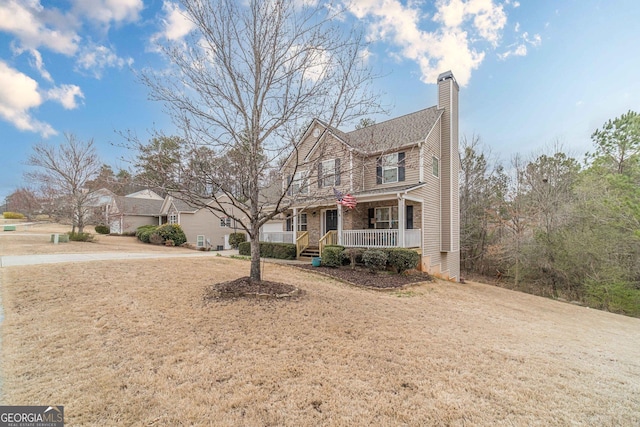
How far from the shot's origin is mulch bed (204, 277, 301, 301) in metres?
6.09

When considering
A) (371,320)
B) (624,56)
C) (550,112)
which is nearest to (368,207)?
(371,320)

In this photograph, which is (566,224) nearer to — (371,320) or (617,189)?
(617,189)

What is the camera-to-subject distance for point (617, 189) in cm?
1297

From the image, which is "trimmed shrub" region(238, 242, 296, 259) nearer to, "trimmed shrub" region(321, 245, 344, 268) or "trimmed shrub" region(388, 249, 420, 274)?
"trimmed shrub" region(321, 245, 344, 268)

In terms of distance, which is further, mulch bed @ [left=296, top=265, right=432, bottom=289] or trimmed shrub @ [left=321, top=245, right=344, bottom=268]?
Answer: trimmed shrub @ [left=321, top=245, right=344, bottom=268]

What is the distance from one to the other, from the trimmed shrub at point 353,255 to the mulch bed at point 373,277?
0.98 feet

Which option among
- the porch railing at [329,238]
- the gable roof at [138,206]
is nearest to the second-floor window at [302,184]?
the porch railing at [329,238]

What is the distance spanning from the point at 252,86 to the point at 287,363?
585 centimetres

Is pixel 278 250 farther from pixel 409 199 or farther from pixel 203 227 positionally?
pixel 203 227

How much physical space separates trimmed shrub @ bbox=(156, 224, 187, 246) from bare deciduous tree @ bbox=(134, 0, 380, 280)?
1970cm

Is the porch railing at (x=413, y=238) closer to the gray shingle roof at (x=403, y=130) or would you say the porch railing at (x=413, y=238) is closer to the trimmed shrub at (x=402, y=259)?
the trimmed shrub at (x=402, y=259)

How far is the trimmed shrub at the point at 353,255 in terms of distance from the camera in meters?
11.7

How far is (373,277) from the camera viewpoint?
34.9 ft

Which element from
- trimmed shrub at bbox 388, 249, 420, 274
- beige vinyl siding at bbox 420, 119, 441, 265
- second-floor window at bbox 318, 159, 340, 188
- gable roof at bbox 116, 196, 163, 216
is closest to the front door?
trimmed shrub at bbox 388, 249, 420, 274
